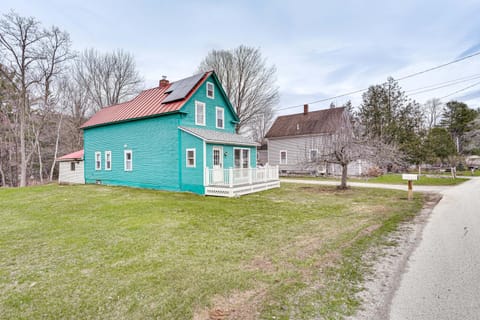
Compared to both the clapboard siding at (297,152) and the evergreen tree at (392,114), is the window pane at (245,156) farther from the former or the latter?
the evergreen tree at (392,114)

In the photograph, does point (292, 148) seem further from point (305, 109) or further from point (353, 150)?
point (353, 150)

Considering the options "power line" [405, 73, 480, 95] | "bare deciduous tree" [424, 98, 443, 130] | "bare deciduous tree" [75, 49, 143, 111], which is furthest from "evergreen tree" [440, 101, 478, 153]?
"bare deciduous tree" [75, 49, 143, 111]

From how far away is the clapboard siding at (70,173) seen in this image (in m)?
19.0

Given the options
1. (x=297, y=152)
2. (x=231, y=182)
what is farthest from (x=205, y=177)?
(x=297, y=152)

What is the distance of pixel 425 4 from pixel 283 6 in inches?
268

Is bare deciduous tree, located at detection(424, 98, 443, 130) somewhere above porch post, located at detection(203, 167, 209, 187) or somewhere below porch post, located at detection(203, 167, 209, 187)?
above

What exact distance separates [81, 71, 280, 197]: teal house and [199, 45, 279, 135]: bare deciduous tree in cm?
963

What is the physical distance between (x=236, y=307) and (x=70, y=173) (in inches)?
869

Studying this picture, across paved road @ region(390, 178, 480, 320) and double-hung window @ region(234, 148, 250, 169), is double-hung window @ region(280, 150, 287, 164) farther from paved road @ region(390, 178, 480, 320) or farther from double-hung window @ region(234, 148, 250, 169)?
paved road @ region(390, 178, 480, 320)

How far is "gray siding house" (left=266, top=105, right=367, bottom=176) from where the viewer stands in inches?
916

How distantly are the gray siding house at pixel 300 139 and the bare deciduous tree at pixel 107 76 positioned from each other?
1771 cm

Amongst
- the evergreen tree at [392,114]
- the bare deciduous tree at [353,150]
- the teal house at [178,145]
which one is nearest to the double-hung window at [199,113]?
the teal house at [178,145]

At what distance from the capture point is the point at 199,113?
14508 mm

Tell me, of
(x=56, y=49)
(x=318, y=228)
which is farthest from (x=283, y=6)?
(x=56, y=49)
